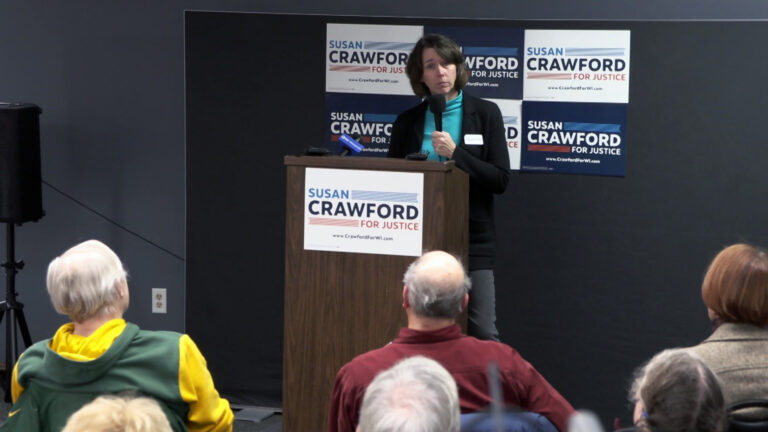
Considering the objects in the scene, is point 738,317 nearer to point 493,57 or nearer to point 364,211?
point 364,211

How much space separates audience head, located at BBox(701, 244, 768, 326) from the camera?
2795 millimetres

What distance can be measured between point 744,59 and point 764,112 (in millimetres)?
249

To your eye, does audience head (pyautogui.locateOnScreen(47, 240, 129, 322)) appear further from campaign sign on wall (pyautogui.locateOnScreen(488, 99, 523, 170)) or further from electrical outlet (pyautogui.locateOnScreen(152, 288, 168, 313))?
electrical outlet (pyautogui.locateOnScreen(152, 288, 168, 313))

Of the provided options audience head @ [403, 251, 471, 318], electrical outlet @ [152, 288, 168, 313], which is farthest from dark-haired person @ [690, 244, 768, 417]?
electrical outlet @ [152, 288, 168, 313]

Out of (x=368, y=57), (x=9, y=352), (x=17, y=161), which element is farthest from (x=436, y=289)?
(x=9, y=352)

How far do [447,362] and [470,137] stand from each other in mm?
1497

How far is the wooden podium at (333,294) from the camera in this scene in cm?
377

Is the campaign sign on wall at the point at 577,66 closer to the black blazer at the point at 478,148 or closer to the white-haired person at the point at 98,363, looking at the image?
the black blazer at the point at 478,148

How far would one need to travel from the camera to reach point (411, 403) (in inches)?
72.2

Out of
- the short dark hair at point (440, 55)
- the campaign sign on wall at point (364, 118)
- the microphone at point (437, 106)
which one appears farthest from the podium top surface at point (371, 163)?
the campaign sign on wall at point (364, 118)

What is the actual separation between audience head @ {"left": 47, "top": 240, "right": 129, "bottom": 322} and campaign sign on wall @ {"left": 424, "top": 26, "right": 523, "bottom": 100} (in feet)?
8.80

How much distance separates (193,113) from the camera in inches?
213

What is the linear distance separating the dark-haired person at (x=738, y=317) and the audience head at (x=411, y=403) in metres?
1.08

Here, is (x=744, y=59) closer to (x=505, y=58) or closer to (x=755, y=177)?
(x=755, y=177)
